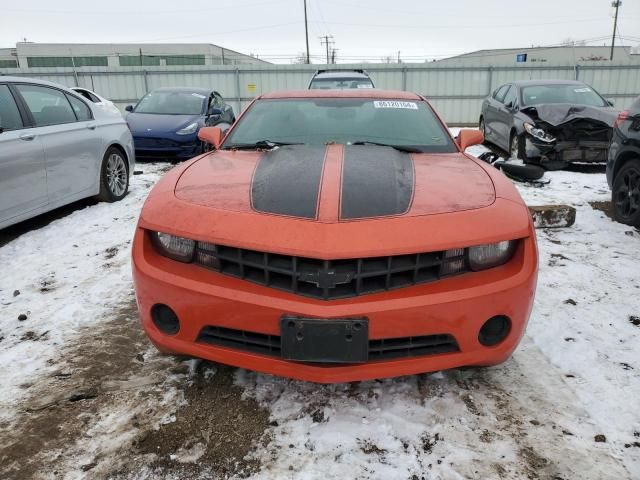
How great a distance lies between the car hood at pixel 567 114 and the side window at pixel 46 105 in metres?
6.79

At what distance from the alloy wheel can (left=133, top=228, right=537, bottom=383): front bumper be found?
3.53 metres

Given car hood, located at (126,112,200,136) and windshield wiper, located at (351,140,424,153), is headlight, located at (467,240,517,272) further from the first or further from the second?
car hood, located at (126,112,200,136)

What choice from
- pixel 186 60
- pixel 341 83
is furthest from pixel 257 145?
pixel 186 60

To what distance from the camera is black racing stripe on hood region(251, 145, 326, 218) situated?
2170 mm

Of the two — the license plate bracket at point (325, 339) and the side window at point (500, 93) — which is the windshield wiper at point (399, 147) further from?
the side window at point (500, 93)

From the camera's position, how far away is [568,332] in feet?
9.51

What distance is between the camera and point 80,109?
18.8 ft

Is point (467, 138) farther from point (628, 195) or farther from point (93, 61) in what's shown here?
point (93, 61)

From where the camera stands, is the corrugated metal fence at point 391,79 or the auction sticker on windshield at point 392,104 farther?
the corrugated metal fence at point 391,79

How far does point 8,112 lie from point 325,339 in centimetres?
423

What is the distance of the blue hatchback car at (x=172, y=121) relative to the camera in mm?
9023

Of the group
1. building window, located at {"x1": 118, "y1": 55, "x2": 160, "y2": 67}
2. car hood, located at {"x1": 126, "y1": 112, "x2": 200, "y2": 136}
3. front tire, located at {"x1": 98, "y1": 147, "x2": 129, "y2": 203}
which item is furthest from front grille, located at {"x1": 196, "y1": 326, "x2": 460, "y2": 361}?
building window, located at {"x1": 118, "y1": 55, "x2": 160, "y2": 67}

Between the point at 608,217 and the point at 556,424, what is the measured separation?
4.02 meters

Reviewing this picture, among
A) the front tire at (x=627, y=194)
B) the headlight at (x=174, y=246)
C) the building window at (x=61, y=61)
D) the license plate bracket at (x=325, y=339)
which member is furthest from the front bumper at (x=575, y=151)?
the building window at (x=61, y=61)
